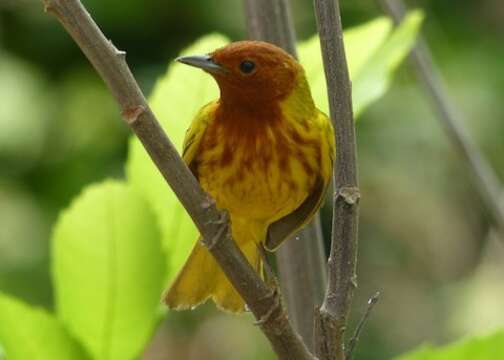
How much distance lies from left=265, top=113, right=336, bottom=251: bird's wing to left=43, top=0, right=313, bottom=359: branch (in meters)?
0.33

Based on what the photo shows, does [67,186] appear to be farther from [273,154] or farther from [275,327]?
[275,327]

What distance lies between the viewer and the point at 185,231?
1.26m

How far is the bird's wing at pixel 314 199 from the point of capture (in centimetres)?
156

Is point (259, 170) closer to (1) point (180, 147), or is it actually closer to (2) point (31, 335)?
(1) point (180, 147)

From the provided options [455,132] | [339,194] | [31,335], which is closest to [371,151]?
[455,132]

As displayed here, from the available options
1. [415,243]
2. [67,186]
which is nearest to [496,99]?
[415,243]

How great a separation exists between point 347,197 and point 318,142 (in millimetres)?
424

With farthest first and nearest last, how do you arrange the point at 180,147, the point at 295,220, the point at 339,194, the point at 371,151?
the point at 371,151 < the point at 295,220 < the point at 180,147 < the point at 339,194

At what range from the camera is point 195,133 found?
1581 mm

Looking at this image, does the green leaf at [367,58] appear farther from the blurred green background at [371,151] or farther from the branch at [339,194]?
the blurred green background at [371,151]

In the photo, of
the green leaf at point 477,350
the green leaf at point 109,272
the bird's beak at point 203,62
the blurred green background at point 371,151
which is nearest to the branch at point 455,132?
the bird's beak at point 203,62

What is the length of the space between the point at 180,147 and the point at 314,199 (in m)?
0.27

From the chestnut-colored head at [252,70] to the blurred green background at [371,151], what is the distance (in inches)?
67.0

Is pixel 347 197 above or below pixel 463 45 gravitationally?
above
